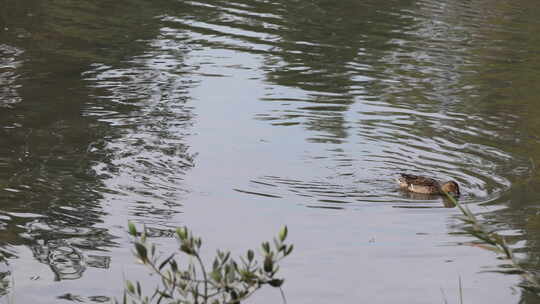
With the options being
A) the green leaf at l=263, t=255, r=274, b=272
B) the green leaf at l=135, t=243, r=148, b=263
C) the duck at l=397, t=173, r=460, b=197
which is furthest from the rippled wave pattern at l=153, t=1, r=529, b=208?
the green leaf at l=135, t=243, r=148, b=263

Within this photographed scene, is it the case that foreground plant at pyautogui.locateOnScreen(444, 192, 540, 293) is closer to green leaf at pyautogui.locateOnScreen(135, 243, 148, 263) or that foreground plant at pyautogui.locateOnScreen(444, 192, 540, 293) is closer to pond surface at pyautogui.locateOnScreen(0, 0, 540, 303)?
green leaf at pyautogui.locateOnScreen(135, 243, 148, 263)

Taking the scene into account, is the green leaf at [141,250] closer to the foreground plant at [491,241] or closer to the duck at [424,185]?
the foreground plant at [491,241]

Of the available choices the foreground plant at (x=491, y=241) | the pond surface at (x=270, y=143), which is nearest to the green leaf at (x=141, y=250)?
the foreground plant at (x=491, y=241)

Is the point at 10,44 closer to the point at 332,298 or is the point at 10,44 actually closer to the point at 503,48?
the point at 503,48

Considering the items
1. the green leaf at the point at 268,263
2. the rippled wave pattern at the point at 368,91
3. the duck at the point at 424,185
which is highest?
the green leaf at the point at 268,263

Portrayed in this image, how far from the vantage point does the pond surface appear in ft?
26.9

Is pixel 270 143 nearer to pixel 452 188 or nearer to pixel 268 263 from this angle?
pixel 452 188

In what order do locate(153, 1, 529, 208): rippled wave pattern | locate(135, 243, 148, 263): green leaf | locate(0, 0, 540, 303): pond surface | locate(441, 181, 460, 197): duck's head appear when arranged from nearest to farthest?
locate(135, 243, 148, 263): green leaf
locate(0, 0, 540, 303): pond surface
locate(441, 181, 460, 197): duck's head
locate(153, 1, 529, 208): rippled wave pattern

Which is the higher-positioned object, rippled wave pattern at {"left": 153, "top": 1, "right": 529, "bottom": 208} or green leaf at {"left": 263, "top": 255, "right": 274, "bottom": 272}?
green leaf at {"left": 263, "top": 255, "right": 274, "bottom": 272}

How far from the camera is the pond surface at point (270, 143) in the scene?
8.20 metres

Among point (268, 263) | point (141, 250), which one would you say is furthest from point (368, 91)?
point (141, 250)

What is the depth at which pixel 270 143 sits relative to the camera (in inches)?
460

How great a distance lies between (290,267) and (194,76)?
22.6 ft

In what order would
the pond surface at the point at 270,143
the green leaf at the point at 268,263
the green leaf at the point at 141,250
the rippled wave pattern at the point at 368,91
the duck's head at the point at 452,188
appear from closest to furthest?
the green leaf at the point at 141,250 → the green leaf at the point at 268,263 → the pond surface at the point at 270,143 → the duck's head at the point at 452,188 → the rippled wave pattern at the point at 368,91
